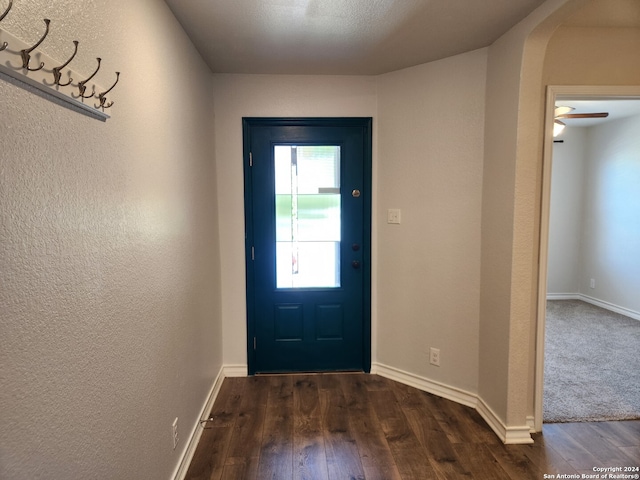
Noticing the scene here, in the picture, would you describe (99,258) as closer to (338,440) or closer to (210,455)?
(210,455)

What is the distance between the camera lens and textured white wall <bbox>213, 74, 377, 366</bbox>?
2.68 metres

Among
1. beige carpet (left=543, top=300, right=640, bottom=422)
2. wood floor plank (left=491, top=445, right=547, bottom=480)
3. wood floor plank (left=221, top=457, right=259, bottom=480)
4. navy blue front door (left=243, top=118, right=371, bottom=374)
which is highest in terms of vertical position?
navy blue front door (left=243, top=118, right=371, bottom=374)

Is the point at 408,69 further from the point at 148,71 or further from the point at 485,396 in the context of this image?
the point at 485,396

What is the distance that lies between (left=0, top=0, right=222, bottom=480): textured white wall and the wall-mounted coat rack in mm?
26

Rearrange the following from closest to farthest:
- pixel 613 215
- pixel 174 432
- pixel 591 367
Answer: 1. pixel 174 432
2. pixel 591 367
3. pixel 613 215

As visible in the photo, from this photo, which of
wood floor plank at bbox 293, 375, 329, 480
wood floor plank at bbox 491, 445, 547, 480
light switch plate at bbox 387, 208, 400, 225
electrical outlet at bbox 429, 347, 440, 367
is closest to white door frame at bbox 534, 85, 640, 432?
wood floor plank at bbox 491, 445, 547, 480

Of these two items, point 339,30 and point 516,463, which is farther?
point 339,30

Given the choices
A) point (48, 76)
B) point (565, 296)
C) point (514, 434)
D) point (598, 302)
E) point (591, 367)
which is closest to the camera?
point (48, 76)

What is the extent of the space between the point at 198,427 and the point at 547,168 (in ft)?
8.47

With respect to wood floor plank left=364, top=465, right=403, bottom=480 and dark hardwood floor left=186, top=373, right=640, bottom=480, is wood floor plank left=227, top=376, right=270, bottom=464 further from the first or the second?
wood floor plank left=364, top=465, right=403, bottom=480

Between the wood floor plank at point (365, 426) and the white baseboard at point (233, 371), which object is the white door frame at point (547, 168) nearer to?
the wood floor plank at point (365, 426)

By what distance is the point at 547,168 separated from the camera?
1.93m

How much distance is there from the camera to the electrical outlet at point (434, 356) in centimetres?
254

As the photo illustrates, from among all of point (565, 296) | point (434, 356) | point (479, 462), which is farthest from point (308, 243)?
point (565, 296)
